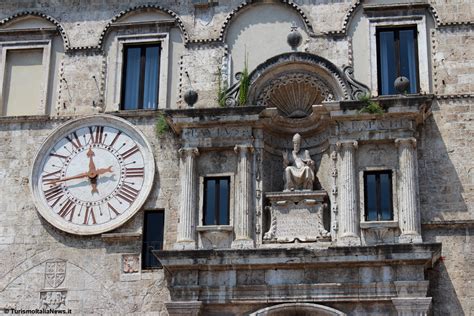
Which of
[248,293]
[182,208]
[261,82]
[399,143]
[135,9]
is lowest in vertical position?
[248,293]

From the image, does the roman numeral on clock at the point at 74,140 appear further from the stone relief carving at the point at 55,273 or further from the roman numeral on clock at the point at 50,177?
the stone relief carving at the point at 55,273

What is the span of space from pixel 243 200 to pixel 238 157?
843 millimetres

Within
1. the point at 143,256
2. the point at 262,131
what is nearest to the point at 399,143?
the point at 262,131

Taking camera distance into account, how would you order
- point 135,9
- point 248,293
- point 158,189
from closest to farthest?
point 248,293 < point 158,189 < point 135,9

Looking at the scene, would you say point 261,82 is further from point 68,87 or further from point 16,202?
point 16,202

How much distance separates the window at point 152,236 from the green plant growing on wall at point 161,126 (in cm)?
152

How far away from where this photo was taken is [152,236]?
719 inches

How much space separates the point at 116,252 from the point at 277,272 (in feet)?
10.00

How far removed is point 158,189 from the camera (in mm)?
18422

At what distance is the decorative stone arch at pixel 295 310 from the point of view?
1678cm

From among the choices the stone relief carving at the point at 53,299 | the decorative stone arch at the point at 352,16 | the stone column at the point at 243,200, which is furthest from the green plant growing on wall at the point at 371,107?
the stone relief carving at the point at 53,299

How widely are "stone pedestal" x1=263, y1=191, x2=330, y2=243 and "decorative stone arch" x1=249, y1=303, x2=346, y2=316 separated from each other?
1.16m

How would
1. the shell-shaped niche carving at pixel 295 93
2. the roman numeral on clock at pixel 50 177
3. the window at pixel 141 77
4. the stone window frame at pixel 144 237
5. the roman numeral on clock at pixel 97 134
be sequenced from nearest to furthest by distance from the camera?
the stone window frame at pixel 144 237
the shell-shaped niche carving at pixel 295 93
the roman numeral on clock at pixel 50 177
the roman numeral on clock at pixel 97 134
the window at pixel 141 77

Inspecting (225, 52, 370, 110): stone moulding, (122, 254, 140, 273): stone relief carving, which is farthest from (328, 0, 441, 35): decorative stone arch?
(122, 254, 140, 273): stone relief carving
